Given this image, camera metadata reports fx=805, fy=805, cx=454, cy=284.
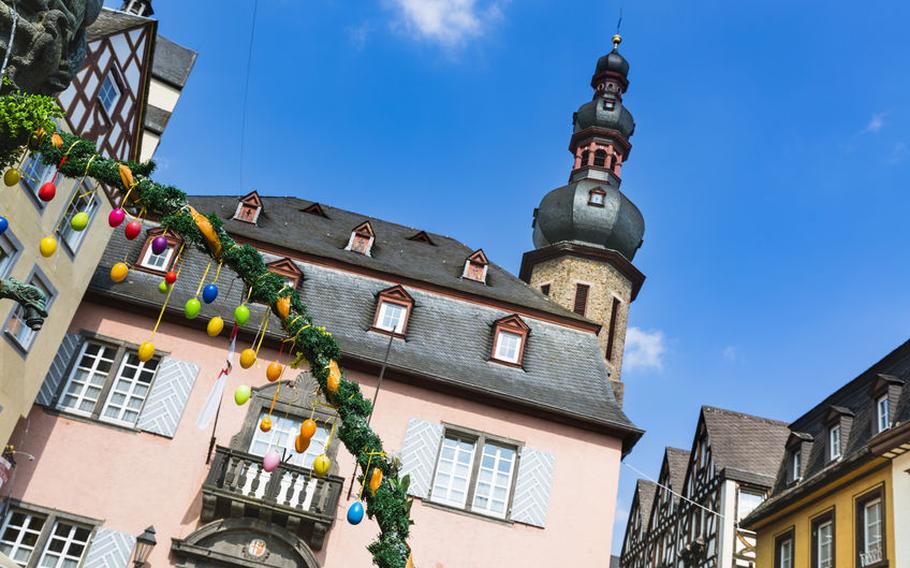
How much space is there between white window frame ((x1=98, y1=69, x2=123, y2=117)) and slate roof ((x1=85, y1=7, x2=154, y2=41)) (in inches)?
32.3

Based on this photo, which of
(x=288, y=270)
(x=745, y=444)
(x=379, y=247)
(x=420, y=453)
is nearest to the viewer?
(x=420, y=453)

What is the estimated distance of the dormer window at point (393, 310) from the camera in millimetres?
18312

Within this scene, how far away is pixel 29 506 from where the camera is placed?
14461 millimetres

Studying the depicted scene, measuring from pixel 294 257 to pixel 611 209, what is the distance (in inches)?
681

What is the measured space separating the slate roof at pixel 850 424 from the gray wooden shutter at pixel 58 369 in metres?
16.0

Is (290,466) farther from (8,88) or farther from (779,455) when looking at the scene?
(779,455)

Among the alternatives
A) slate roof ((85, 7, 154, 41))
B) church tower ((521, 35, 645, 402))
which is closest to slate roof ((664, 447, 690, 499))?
church tower ((521, 35, 645, 402))

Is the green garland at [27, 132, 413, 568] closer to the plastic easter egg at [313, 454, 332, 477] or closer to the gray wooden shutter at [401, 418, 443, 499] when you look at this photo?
the plastic easter egg at [313, 454, 332, 477]

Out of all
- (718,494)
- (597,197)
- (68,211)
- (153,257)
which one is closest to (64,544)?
(68,211)

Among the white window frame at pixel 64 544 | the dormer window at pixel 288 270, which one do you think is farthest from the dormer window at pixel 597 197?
the white window frame at pixel 64 544

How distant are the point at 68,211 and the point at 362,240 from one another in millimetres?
7254

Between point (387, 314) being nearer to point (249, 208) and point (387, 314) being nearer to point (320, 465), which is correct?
point (249, 208)

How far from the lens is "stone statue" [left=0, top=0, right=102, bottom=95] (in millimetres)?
5605

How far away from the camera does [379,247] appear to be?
21844 millimetres
